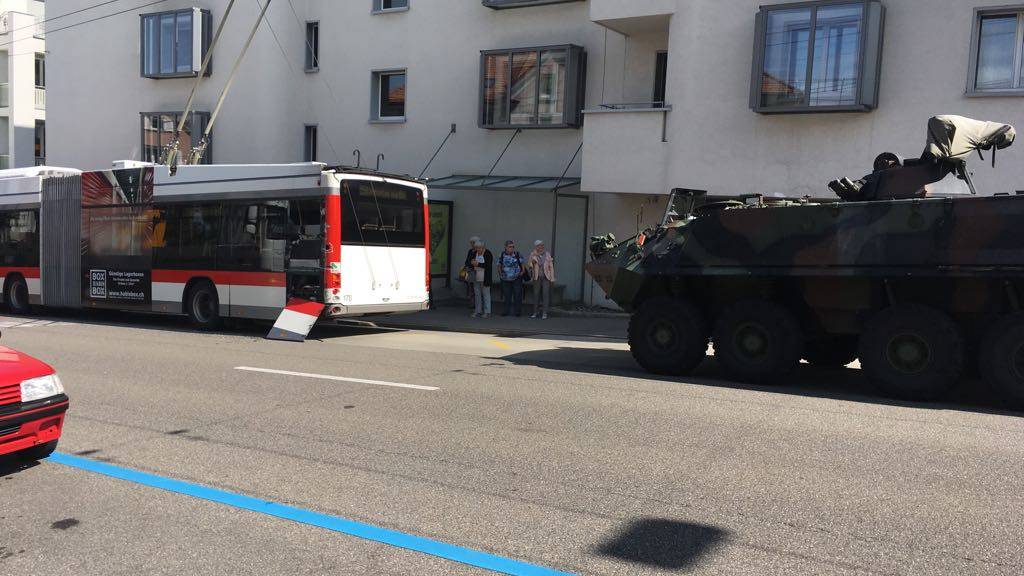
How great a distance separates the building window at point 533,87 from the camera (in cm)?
1958

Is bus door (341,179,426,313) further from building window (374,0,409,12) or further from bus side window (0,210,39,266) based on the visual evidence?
building window (374,0,409,12)

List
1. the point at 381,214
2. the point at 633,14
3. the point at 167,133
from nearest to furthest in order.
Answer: the point at 381,214
the point at 633,14
the point at 167,133

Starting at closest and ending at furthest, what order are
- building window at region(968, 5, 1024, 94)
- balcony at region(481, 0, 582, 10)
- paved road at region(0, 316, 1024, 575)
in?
paved road at region(0, 316, 1024, 575) < building window at region(968, 5, 1024, 94) < balcony at region(481, 0, 582, 10)

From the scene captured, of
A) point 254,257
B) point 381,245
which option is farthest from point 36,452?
point 254,257

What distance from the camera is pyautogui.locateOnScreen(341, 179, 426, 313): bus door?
1432 centimetres

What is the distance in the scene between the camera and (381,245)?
1484 centimetres

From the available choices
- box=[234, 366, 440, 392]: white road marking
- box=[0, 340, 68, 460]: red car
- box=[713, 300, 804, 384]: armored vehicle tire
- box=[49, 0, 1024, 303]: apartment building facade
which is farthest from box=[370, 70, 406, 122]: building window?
box=[0, 340, 68, 460]: red car

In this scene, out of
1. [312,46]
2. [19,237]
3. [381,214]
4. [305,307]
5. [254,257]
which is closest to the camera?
[305,307]

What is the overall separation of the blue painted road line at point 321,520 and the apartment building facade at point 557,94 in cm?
1302

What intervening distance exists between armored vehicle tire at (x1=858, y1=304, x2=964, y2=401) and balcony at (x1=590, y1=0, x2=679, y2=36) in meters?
9.91

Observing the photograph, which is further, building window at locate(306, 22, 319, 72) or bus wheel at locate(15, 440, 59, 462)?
building window at locate(306, 22, 319, 72)

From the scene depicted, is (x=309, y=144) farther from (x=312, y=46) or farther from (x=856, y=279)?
(x=856, y=279)

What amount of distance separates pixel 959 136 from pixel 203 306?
12.5 metres

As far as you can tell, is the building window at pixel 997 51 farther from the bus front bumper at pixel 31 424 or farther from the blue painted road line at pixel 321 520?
the bus front bumper at pixel 31 424
